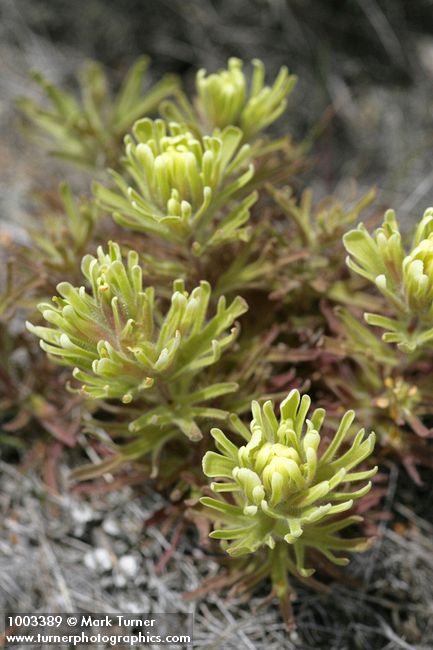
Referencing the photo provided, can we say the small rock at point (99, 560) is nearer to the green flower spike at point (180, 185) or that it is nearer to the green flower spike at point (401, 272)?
→ the green flower spike at point (180, 185)

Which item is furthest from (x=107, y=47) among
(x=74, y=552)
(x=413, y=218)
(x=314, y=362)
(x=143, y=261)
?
(x=74, y=552)

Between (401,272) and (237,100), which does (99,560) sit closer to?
(401,272)

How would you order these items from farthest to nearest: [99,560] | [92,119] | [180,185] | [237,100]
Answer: [92,119], [99,560], [237,100], [180,185]

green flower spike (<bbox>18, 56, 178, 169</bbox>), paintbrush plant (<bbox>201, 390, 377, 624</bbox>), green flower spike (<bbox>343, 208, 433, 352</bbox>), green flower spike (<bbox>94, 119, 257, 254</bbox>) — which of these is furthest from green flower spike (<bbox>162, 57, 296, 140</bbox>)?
paintbrush plant (<bbox>201, 390, 377, 624</bbox>)

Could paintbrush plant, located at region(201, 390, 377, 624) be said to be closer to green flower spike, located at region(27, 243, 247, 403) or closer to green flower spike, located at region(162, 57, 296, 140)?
green flower spike, located at region(27, 243, 247, 403)

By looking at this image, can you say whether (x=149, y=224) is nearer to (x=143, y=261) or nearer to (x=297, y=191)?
(x=143, y=261)

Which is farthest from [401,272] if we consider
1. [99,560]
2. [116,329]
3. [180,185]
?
[99,560]

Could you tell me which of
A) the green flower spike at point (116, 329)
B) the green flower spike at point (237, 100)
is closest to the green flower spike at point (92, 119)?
the green flower spike at point (237, 100)

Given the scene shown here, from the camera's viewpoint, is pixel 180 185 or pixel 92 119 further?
pixel 92 119
